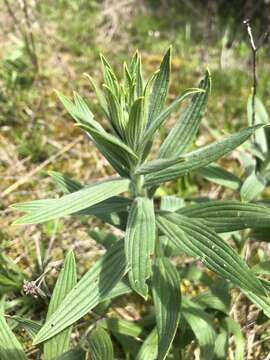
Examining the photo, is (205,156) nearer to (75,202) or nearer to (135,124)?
(135,124)

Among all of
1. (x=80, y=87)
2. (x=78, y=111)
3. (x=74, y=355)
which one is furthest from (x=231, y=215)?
(x=80, y=87)

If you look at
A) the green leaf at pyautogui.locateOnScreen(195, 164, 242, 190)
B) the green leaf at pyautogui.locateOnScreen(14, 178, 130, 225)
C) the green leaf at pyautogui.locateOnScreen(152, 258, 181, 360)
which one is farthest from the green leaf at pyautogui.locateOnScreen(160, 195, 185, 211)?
the green leaf at pyautogui.locateOnScreen(14, 178, 130, 225)

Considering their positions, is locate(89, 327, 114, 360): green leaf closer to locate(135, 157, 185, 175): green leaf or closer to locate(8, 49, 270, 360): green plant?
locate(8, 49, 270, 360): green plant

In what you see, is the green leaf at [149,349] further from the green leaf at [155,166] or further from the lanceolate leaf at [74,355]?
the green leaf at [155,166]

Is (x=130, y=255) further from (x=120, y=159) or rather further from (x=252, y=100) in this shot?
(x=252, y=100)

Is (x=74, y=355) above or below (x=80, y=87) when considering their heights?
below

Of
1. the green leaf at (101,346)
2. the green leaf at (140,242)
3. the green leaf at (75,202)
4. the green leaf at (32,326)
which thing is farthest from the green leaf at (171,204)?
the green leaf at (32,326)
